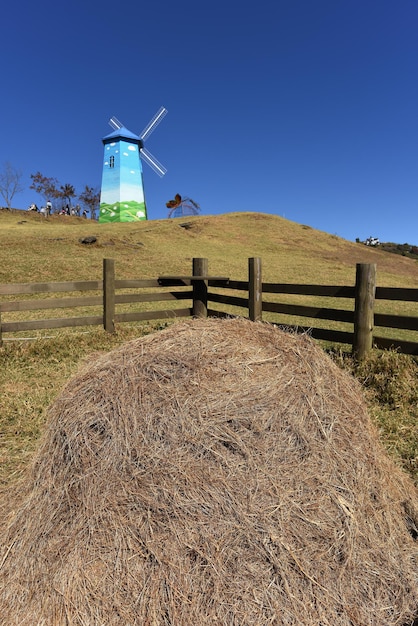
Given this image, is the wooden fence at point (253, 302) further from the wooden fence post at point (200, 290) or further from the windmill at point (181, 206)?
the windmill at point (181, 206)

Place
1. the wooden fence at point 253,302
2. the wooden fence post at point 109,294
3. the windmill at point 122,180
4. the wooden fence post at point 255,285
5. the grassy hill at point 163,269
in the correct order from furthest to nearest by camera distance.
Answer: the windmill at point 122,180 → the wooden fence post at point 109,294 → the wooden fence post at point 255,285 → the wooden fence at point 253,302 → the grassy hill at point 163,269

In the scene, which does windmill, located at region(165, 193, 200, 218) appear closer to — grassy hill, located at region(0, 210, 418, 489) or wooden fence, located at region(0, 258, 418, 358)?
grassy hill, located at region(0, 210, 418, 489)

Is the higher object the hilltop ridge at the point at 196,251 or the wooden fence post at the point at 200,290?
the hilltop ridge at the point at 196,251

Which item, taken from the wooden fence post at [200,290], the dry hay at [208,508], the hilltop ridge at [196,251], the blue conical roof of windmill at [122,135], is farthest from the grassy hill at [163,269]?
the blue conical roof of windmill at [122,135]

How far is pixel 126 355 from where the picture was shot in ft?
8.43

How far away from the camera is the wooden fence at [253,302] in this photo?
567 cm

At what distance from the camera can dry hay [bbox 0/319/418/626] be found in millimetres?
1783

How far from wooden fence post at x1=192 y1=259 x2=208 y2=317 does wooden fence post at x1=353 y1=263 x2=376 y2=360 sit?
11.2ft

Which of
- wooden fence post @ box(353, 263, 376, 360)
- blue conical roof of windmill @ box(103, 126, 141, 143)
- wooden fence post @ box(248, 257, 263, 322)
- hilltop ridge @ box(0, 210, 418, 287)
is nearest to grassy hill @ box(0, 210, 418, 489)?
hilltop ridge @ box(0, 210, 418, 287)

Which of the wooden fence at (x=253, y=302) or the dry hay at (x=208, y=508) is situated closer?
the dry hay at (x=208, y=508)

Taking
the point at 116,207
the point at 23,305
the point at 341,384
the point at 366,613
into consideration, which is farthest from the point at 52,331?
the point at 116,207

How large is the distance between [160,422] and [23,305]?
597 centimetres

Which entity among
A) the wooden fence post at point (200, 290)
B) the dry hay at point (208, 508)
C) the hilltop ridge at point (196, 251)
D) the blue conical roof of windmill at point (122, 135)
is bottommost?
the dry hay at point (208, 508)

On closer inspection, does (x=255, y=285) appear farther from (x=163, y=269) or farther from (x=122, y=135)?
(x=122, y=135)
